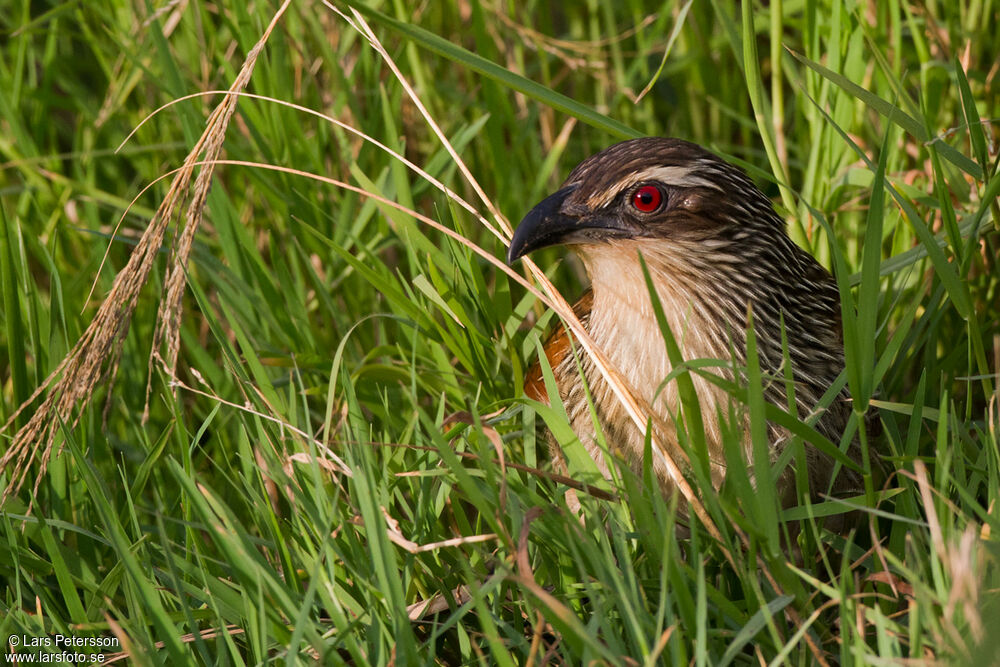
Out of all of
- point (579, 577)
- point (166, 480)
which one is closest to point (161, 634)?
point (579, 577)

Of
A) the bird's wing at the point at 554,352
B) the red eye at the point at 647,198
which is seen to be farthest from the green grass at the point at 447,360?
the red eye at the point at 647,198

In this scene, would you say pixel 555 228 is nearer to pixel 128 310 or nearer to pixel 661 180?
pixel 661 180

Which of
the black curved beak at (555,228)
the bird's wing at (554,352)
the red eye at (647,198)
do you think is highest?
the red eye at (647,198)

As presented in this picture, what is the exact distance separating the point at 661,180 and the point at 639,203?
0.29 feet

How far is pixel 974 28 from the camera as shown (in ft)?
13.1

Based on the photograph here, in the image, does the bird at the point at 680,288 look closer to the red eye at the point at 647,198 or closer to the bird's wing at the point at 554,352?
the red eye at the point at 647,198

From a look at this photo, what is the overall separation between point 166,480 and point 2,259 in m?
0.83

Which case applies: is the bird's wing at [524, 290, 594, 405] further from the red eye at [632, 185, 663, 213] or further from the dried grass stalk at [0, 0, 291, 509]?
the dried grass stalk at [0, 0, 291, 509]

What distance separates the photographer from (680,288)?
2982mm

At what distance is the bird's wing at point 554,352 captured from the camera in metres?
3.41

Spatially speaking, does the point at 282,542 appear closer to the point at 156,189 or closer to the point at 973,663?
the point at 973,663

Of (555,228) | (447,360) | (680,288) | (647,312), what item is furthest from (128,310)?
→ (680,288)

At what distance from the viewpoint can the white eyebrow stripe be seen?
2.90 meters

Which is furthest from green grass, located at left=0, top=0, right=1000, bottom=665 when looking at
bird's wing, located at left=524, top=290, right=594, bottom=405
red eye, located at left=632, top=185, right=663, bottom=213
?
red eye, located at left=632, top=185, right=663, bottom=213
